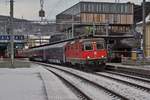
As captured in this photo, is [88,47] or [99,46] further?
[99,46]

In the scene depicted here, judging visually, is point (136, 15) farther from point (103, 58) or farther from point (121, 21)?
point (103, 58)

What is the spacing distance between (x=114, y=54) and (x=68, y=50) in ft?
46.3

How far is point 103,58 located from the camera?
41.3 meters

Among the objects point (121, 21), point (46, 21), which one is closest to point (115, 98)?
point (46, 21)

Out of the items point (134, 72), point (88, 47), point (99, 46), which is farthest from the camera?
point (99, 46)

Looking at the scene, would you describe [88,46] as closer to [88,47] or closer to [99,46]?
[88,47]

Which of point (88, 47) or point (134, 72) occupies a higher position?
point (88, 47)

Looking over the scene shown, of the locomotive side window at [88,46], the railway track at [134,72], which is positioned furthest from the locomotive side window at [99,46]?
the railway track at [134,72]

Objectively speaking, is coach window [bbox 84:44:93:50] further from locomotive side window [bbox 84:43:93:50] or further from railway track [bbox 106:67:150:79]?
railway track [bbox 106:67:150:79]

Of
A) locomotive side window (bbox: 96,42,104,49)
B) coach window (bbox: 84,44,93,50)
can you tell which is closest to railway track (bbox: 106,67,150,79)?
locomotive side window (bbox: 96,42,104,49)

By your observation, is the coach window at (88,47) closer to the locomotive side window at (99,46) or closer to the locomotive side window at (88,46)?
the locomotive side window at (88,46)

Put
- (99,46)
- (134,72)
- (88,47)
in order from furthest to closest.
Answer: (99,46) < (88,47) < (134,72)

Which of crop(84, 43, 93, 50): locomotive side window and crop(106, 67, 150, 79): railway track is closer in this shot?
crop(106, 67, 150, 79): railway track

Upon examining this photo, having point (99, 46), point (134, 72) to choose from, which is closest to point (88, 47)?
point (99, 46)
